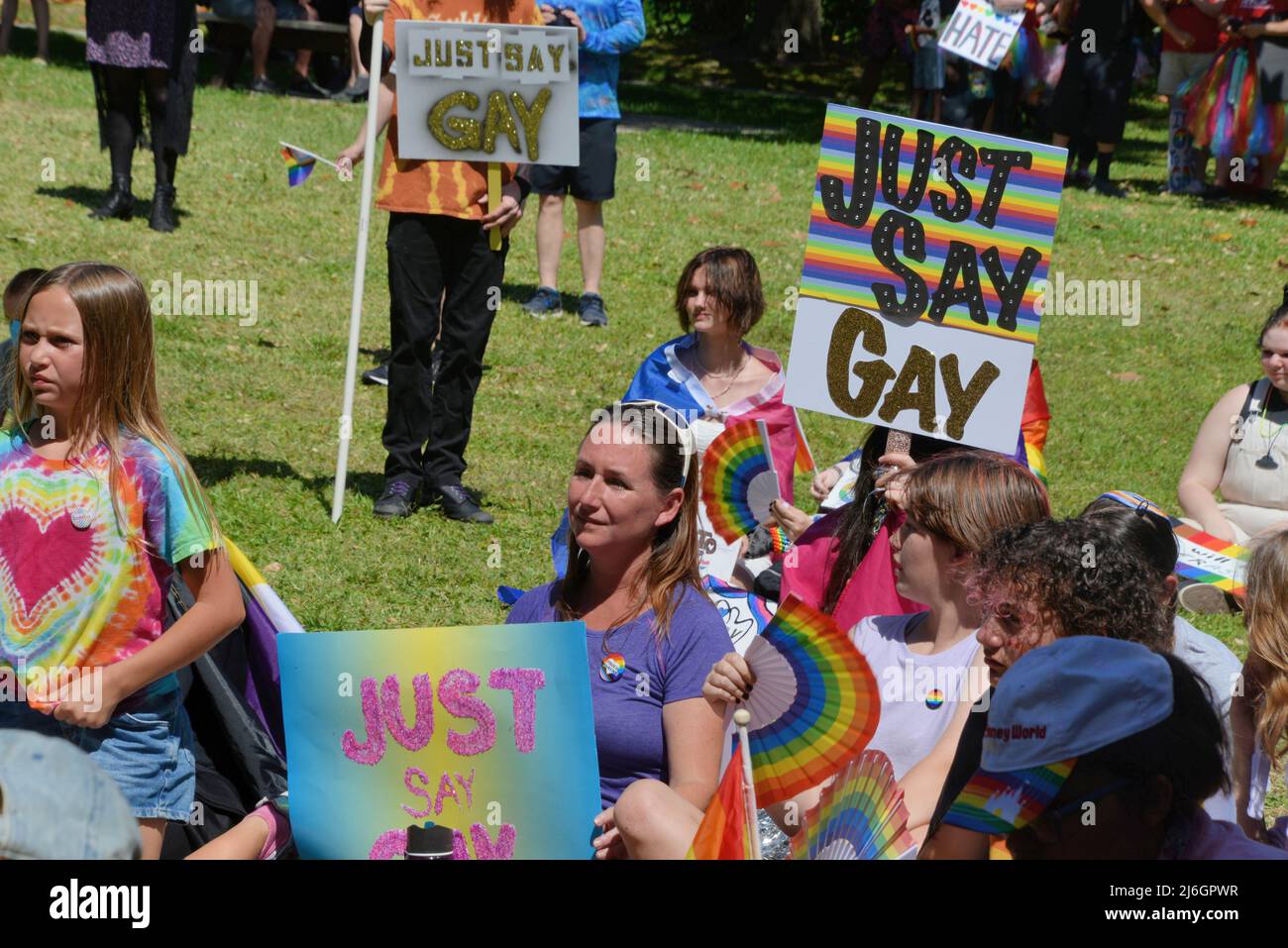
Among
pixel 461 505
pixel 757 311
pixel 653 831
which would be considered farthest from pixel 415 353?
pixel 653 831

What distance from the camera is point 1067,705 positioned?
2.23 meters

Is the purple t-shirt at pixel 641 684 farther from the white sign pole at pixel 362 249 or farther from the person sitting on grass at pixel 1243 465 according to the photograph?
the white sign pole at pixel 362 249

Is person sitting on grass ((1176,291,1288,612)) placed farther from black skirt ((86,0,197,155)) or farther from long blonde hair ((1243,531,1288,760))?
black skirt ((86,0,197,155))

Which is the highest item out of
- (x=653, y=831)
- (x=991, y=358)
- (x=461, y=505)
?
(x=991, y=358)

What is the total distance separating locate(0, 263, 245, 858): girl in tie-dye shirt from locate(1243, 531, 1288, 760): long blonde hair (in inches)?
84.1

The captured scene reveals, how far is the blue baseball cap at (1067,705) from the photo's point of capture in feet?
7.33

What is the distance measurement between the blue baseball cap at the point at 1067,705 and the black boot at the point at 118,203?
30.9ft

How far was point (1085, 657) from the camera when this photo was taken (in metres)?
2.25

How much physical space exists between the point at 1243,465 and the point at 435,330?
10.6ft

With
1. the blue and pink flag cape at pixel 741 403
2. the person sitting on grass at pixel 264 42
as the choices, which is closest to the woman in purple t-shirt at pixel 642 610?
the blue and pink flag cape at pixel 741 403

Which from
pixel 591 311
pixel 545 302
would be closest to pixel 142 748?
pixel 591 311

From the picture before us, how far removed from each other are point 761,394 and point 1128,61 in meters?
9.49
